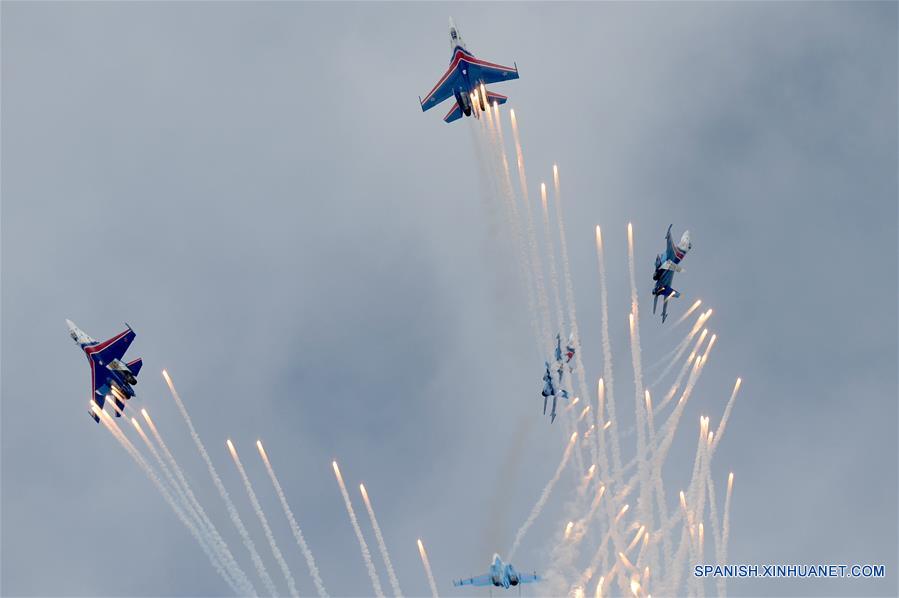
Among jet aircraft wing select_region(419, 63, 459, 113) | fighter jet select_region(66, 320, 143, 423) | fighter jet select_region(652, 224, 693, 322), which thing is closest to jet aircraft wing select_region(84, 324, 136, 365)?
fighter jet select_region(66, 320, 143, 423)

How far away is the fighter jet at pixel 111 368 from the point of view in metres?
137

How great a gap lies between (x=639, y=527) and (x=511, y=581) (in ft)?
48.7

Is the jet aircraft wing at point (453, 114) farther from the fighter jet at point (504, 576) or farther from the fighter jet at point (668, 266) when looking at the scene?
the fighter jet at point (504, 576)

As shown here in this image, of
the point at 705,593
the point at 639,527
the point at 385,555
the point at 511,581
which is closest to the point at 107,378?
the point at 385,555

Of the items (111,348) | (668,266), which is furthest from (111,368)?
(668,266)

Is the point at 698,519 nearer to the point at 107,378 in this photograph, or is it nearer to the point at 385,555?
the point at 385,555

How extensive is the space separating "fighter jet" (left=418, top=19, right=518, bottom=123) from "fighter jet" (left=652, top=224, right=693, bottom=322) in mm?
26741

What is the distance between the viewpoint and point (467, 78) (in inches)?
5399

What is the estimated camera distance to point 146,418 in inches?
5034

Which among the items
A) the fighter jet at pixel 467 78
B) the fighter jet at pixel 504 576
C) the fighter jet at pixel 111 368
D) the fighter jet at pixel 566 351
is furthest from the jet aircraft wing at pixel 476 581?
the fighter jet at pixel 467 78

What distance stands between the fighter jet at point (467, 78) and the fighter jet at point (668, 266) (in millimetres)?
26741

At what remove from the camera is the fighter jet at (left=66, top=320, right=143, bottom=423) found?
137 meters

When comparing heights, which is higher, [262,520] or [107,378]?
[107,378]

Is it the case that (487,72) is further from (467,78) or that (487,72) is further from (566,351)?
(566,351)
